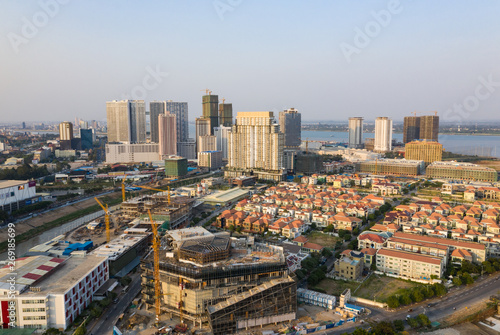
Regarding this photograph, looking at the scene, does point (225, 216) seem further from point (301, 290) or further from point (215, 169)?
point (215, 169)

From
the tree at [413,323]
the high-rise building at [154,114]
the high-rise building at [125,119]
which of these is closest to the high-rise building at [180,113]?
the high-rise building at [154,114]

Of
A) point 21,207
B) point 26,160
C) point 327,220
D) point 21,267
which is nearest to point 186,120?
point 26,160

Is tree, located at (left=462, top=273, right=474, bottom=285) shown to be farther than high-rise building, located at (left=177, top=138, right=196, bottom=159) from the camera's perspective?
No

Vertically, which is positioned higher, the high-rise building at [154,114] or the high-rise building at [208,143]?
the high-rise building at [154,114]

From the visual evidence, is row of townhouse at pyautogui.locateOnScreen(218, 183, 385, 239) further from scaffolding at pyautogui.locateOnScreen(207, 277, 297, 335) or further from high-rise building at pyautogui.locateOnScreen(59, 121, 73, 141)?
high-rise building at pyautogui.locateOnScreen(59, 121, 73, 141)

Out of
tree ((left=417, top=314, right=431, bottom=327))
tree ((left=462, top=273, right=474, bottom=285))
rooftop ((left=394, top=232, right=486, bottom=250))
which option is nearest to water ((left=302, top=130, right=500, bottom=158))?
rooftop ((left=394, top=232, right=486, bottom=250))

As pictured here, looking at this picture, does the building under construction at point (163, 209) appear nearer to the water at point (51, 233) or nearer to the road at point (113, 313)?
the water at point (51, 233)

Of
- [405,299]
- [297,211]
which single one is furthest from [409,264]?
[297,211]
